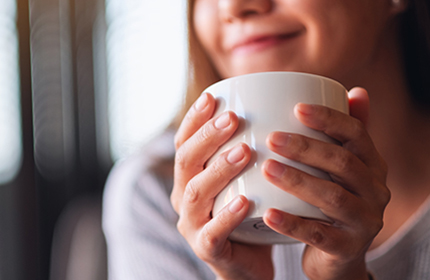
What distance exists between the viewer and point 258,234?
46 centimetres

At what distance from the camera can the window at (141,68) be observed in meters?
1.06

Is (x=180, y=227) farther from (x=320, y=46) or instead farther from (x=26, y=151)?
(x=26, y=151)

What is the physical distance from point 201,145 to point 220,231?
10cm

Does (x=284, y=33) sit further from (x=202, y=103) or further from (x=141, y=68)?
(x=141, y=68)

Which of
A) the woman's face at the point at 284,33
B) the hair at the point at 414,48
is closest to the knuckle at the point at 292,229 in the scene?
the woman's face at the point at 284,33

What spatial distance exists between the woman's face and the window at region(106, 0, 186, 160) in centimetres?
32

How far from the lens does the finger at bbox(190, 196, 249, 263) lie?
39cm

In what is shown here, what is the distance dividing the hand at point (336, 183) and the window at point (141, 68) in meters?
0.64

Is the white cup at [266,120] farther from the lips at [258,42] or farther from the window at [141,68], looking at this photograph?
the window at [141,68]

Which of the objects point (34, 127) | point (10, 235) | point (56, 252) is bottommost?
point (56, 252)

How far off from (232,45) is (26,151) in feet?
1.95

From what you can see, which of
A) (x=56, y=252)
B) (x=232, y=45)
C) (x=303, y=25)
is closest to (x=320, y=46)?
(x=303, y=25)

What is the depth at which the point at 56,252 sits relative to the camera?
39.9 inches

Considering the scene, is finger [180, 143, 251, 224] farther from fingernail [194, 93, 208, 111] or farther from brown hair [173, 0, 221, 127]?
brown hair [173, 0, 221, 127]
